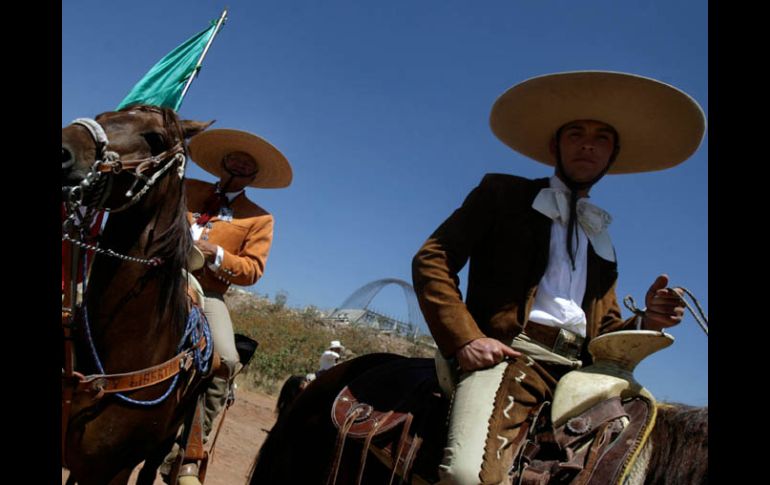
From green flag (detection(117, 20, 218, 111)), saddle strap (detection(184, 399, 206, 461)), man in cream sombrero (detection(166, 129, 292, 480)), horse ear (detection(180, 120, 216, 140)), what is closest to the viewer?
horse ear (detection(180, 120, 216, 140))

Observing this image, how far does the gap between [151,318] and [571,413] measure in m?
2.51

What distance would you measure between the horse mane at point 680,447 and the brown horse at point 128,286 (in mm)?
2831

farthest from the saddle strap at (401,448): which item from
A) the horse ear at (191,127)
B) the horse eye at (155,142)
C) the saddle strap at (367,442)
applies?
the horse ear at (191,127)

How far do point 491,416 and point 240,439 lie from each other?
33.2 ft

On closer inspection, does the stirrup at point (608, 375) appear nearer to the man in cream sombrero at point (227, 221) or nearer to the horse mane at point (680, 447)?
the horse mane at point (680, 447)

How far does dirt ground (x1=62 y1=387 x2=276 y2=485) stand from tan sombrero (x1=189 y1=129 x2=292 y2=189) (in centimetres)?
298

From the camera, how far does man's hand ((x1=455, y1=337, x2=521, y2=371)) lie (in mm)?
2662

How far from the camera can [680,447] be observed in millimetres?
2277

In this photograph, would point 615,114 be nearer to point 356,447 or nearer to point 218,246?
point 356,447

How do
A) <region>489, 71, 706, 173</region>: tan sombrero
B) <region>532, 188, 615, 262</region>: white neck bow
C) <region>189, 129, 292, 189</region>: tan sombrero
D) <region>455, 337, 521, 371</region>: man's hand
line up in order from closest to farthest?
<region>455, 337, 521, 371</region>: man's hand → <region>532, 188, 615, 262</region>: white neck bow → <region>489, 71, 706, 173</region>: tan sombrero → <region>189, 129, 292, 189</region>: tan sombrero

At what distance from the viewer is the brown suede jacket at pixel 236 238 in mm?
5348

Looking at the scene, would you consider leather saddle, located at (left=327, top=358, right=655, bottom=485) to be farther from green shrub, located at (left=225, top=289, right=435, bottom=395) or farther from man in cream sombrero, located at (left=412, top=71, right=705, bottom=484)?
green shrub, located at (left=225, top=289, right=435, bottom=395)

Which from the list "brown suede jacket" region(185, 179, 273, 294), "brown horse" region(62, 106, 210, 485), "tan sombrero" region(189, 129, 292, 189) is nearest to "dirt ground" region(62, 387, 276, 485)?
"brown suede jacket" region(185, 179, 273, 294)
